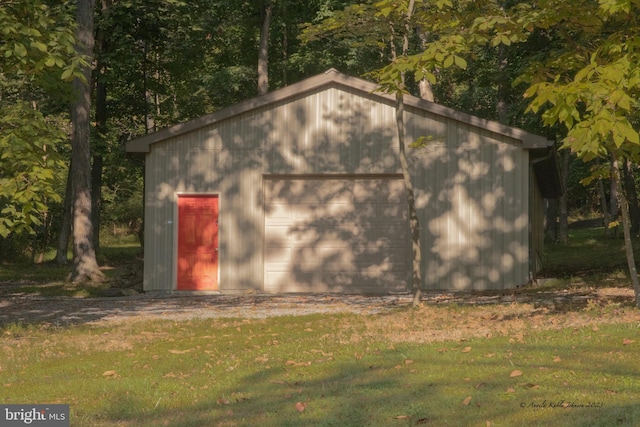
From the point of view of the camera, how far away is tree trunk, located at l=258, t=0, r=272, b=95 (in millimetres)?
37406

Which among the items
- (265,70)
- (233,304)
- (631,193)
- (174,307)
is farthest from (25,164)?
(631,193)

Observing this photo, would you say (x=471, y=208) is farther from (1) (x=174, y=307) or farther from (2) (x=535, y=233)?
(1) (x=174, y=307)

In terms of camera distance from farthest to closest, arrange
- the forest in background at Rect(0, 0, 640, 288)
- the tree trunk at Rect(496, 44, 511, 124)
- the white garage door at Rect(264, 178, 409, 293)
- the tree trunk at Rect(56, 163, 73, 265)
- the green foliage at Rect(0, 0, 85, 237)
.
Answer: the tree trunk at Rect(496, 44, 511, 124) < the tree trunk at Rect(56, 163, 73, 265) < the white garage door at Rect(264, 178, 409, 293) < the green foliage at Rect(0, 0, 85, 237) < the forest in background at Rect(0, 0, 640, 288)

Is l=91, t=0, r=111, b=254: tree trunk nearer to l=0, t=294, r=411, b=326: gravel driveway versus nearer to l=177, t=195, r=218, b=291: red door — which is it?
l=177, t=195, r=218, b=291: red door

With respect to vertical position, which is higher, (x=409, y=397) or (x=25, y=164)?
(x=25, y=164)

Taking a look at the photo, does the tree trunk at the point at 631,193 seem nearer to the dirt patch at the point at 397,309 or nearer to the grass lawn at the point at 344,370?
the dirt patch at the point at 397,309

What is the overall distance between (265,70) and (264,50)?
82 centimetres

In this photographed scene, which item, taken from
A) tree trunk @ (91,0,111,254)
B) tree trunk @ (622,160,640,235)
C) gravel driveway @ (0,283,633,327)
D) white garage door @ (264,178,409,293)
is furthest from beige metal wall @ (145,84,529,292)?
tree trunk @ (622,160,640,235)

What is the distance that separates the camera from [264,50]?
38.0 meters

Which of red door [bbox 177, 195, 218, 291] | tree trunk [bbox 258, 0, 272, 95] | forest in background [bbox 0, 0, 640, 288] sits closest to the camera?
forest in background [bbox 0, 0, 640, 288]

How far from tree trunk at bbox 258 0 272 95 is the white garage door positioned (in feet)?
47.3

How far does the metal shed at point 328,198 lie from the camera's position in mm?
22562

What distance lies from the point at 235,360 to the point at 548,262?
24065 mm

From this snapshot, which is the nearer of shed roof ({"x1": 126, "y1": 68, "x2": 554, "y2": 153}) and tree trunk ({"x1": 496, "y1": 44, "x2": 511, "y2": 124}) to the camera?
shed roof ({"x1": 126, "y1": 68, "x2": 554, "y2": 153})
